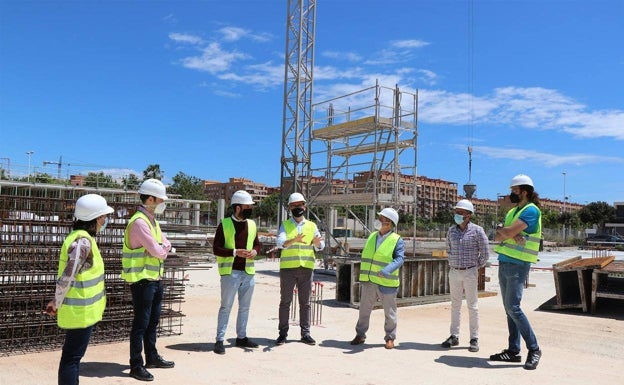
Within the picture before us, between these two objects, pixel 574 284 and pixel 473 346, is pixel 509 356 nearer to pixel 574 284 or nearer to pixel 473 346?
pixel 473 346

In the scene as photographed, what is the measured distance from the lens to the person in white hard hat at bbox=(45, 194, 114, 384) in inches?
166

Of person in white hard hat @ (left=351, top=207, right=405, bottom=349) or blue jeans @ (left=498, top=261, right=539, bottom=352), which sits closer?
blue jeans @ (left=498, top=261, right=539, bottom=352)

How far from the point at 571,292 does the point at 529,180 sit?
6.79 m

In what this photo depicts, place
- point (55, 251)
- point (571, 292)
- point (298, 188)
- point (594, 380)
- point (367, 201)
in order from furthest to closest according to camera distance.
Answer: point (298, 188), point (367, 201), point (571, 292), point (55, 251), point (594, 380)

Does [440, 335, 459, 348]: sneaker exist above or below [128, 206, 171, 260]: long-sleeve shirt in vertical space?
below

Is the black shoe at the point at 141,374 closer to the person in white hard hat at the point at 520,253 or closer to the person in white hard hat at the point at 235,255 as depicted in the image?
the person in white hard hat at the point at 235,255

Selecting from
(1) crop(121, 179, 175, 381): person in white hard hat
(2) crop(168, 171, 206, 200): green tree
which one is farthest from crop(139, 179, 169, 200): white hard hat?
(2) crop(168, 171, 206, 200): green tree

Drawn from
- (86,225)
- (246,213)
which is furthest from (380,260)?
(86,225)

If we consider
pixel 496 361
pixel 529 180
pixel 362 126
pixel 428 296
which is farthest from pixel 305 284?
pixel 362 126

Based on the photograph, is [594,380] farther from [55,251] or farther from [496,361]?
[55,251]

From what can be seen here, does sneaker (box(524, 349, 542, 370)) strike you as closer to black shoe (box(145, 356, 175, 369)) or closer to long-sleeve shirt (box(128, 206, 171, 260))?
black shoe (box(145, 356, 175, 369))

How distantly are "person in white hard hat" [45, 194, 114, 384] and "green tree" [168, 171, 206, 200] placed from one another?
61.4m

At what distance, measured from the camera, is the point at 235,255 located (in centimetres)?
676

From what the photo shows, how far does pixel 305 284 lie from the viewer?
7535 millimetres
